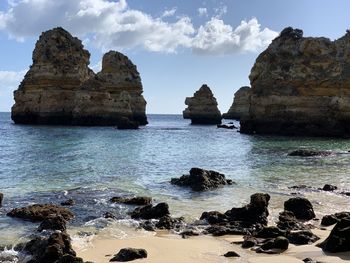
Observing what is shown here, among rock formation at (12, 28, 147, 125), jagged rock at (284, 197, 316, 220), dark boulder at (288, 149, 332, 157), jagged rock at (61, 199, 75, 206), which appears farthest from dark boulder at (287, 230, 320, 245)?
rock formation at (12, 28, 147, 125)

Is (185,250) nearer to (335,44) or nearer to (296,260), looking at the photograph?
(296,260)

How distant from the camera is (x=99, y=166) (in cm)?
2733

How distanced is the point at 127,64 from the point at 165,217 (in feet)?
239

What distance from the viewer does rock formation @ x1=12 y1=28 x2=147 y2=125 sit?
7562 centimetres

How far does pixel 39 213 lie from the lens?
13.6 metres

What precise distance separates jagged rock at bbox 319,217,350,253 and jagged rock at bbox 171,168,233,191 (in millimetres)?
9604

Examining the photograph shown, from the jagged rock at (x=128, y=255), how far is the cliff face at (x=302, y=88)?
45.6 meters

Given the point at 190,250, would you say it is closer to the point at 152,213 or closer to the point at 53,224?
the point at 152,213

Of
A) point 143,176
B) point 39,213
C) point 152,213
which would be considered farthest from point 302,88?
point 39,213

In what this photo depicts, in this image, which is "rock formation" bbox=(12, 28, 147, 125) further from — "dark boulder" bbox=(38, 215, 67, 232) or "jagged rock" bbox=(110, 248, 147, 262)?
"jagged rock" bbox=(110, 248, 147, 262)

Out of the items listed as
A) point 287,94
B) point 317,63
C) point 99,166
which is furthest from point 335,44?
point 99,166

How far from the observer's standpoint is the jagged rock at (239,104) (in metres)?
129

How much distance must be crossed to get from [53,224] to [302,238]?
6.26m

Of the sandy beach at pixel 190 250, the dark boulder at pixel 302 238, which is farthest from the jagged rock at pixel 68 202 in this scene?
the dark boulder at pixel 302 238
